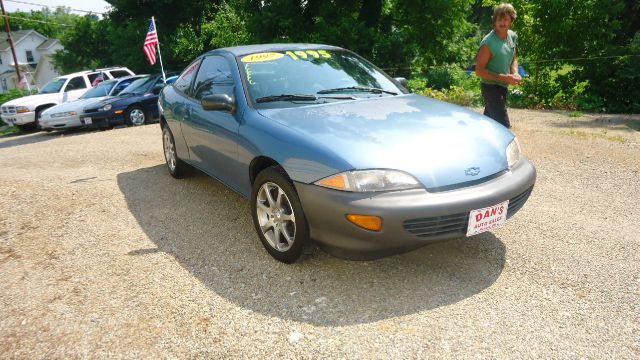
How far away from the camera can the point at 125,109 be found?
11969 millimetres

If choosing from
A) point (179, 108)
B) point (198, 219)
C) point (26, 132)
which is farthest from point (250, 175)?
point (26, 132)

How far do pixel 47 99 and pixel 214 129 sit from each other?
12.9 m

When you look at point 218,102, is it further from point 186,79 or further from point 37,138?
point 37,138

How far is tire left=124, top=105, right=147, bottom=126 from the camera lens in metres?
12.1

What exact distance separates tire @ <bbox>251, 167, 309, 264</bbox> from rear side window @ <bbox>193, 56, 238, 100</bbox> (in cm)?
99

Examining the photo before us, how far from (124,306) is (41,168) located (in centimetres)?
554

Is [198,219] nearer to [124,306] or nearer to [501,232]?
[124,306]

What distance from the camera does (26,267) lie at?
352 cm

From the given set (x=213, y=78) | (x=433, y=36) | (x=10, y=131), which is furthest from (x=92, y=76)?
(x=213, y=78)

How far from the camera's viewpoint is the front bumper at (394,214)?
8.46ft

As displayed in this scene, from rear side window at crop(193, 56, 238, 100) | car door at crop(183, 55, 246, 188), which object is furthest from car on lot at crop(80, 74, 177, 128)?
car door at crop(183, 55, 246, 188)

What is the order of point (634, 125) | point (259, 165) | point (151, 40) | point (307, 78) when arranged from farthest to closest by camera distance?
point (151, 40) → point (634, 125) → point (307, 78) → point (259, 165)

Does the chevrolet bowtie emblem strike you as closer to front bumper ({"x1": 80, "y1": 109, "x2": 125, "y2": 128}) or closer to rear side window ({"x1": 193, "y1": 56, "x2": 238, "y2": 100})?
rear side window ({"x1": 193, "y1": 56, "x2": 238, "y2": 100})

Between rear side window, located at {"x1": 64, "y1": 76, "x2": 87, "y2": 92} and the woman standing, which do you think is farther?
rear side window, located at {"x1": 64, "y1": 76, "x2": 87, "y2": 92}
